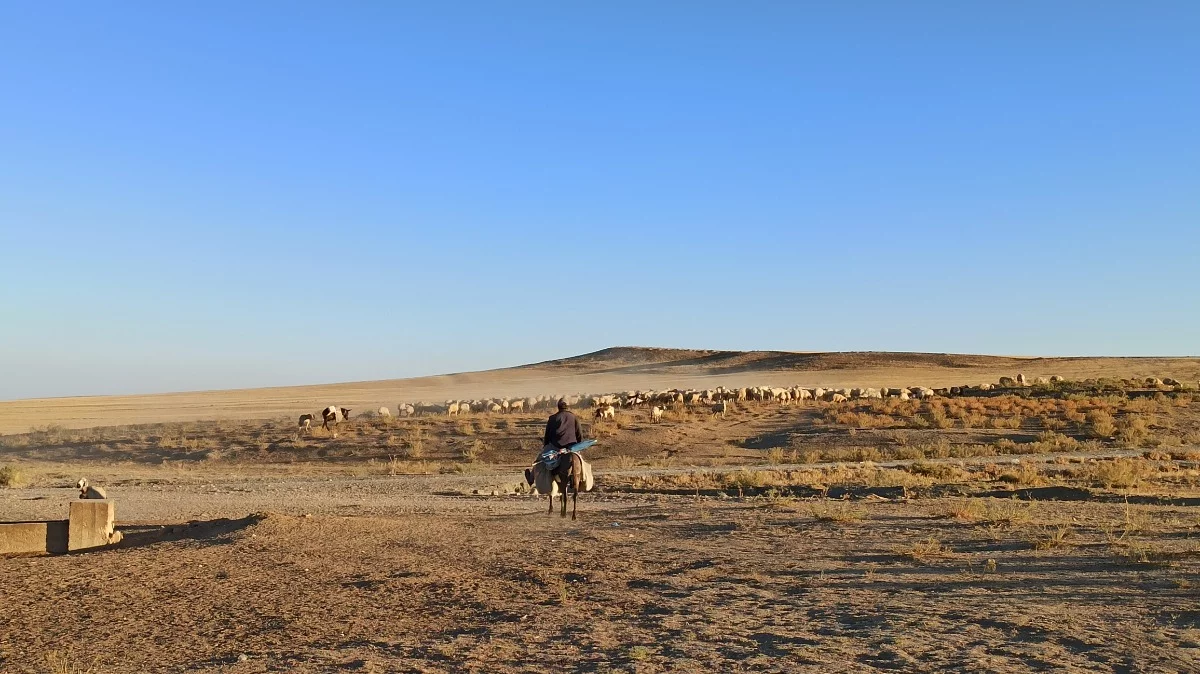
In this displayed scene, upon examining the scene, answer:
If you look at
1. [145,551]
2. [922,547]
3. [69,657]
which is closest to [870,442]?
[922,547]

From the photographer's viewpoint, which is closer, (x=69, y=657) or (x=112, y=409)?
(x=69, y=657)

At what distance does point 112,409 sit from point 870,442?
76.5 m

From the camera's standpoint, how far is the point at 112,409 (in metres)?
92.1

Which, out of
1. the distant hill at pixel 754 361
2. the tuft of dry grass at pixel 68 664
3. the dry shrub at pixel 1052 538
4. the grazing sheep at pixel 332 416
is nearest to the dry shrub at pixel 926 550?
the dry shrub at pixel 1052 538

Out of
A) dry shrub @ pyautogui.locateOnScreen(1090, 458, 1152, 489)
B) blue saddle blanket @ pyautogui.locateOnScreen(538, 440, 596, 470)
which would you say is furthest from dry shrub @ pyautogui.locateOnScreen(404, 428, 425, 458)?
dry shrub @ pyautogui.locateOnScreen(1090, 458, 1152, 489)

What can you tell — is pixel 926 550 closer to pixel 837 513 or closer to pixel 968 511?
pixel 968 511

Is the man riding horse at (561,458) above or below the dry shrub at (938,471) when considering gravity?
above

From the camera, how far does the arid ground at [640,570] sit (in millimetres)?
8680

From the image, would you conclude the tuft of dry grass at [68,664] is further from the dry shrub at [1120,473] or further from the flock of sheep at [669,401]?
the flock of sheep at [669,401]

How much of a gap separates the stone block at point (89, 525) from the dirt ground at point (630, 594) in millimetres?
601

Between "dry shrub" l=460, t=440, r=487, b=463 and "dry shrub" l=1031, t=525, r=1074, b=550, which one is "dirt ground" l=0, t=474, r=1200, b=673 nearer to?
"dry shrub" l=1031, t=525, r=1074, b=550

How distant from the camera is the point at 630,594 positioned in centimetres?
1093

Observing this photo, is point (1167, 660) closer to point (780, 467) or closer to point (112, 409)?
point (780, 467)

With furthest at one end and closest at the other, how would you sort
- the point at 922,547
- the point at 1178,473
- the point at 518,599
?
the point at 1178,473 → the point at 922,547 → the point at 518,599
